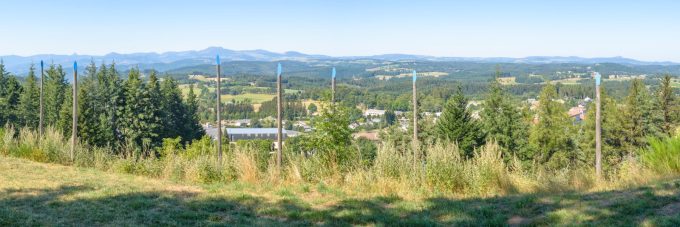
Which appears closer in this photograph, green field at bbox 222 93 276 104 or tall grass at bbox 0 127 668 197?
tall grass at bbox 0 127 668 197

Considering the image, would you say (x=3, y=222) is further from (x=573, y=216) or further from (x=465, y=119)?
(x=465, y=119)

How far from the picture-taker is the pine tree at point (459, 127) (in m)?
29.4

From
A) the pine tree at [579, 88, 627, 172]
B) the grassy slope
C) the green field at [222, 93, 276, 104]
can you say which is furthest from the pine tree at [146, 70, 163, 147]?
the green field at [222, 93, 276, 104]

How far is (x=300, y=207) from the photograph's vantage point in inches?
241

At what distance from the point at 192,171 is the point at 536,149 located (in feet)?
87.5

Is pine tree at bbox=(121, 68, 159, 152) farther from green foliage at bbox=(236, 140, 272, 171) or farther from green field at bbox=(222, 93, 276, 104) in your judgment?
green field at bbox=(222, 93, 276, 104)

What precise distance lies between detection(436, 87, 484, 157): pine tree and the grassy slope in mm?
23181

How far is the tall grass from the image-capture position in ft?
23.0

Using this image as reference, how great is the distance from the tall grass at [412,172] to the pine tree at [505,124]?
22959 mm

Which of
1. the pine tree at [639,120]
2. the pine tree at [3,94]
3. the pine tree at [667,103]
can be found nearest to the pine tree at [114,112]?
the pine tree at [3,94]

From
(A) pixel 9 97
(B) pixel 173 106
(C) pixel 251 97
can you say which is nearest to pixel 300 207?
(A) pixel 9 97

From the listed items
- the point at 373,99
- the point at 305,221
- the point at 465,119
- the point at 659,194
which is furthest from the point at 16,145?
the point at 373,99

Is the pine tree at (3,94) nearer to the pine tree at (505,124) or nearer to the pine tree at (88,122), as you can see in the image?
the pine tree at (88,122)

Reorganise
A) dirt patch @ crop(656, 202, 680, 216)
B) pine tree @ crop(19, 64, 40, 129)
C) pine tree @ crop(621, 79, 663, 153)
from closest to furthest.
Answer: dirt patch @ crop(656, 202, 680, 216)
pine tree @ crop(621, 79, 663, 153)
pine tree @ crop(19, 64, 40, 129)
